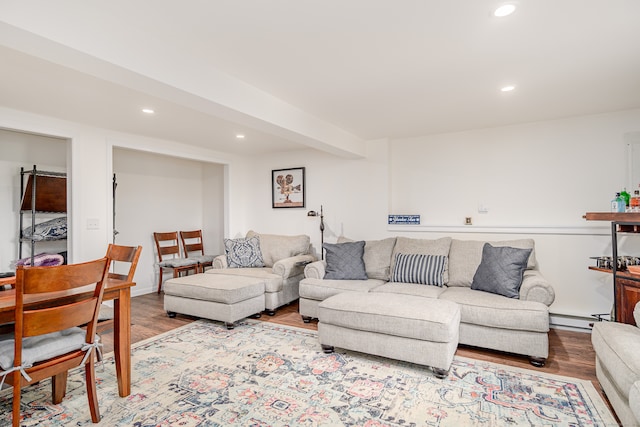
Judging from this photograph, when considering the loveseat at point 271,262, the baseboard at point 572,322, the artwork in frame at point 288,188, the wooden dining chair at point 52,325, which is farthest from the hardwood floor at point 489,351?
the artwork in frame at point 288,188

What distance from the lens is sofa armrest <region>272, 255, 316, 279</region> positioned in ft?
13.4

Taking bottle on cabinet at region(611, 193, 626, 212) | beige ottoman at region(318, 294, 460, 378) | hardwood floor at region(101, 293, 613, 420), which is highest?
bottle on cabinet at region(611, 193, 626, 212)

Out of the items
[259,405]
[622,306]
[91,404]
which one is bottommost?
[259,405]

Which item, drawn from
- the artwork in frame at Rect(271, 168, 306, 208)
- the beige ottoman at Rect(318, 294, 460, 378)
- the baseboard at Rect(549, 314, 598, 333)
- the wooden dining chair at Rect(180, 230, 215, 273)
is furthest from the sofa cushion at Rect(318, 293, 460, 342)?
the wooden dining chair at Rect(180, 230, 215, 273)

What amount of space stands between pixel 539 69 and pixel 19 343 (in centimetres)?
349

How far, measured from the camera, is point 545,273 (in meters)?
3.66

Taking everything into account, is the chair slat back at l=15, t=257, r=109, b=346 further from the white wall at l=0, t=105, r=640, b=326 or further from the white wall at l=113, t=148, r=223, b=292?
the white wall at l=113, t=148, r=223, b=292

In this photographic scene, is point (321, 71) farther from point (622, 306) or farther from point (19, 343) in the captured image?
point (622, 306)

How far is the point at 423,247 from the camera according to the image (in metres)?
3.87

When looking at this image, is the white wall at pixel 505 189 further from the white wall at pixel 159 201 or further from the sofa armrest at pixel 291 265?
the white wall at pixel 159 201

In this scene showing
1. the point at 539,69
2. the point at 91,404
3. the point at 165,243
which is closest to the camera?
the point at 91,404

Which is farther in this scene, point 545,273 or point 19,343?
point 545,273

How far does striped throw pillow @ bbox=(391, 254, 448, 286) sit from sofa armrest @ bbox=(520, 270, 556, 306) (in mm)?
792

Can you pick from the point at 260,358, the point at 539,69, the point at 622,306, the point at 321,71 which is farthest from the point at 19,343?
the point at 622,306
